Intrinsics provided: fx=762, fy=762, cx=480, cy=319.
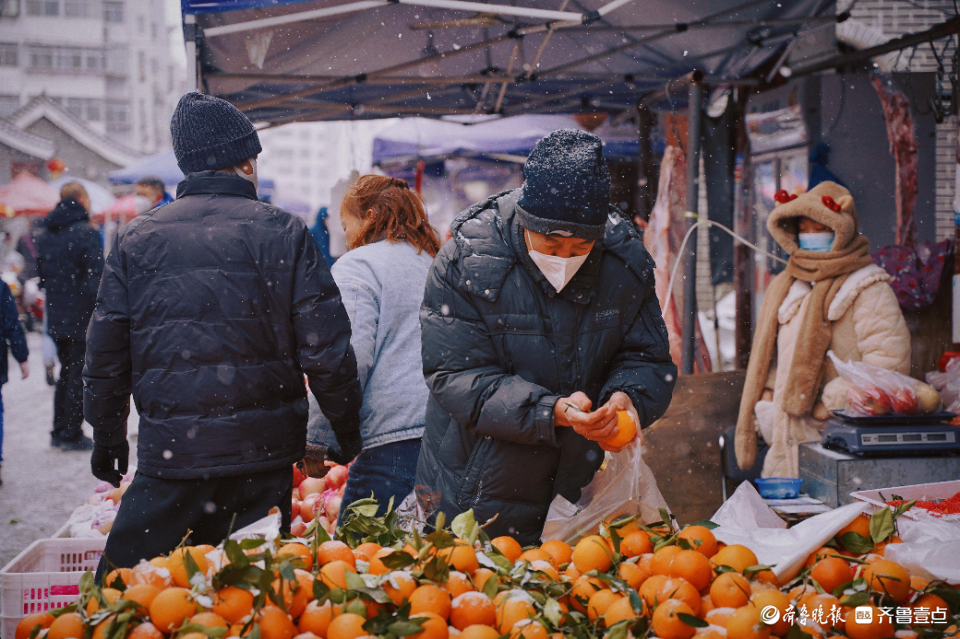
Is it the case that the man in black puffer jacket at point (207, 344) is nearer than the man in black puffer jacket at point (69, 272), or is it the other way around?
the man in black puffer jacket at point (207, 344)

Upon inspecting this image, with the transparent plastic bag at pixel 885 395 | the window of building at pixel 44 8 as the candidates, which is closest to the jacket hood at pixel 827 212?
the transparent plastic bag at pixel 885 395

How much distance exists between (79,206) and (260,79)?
2422 mm

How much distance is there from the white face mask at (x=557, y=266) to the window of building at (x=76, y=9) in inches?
1910

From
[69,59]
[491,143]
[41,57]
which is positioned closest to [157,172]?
[491,143]

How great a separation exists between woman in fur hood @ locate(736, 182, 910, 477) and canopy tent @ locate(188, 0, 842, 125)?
1.46 m

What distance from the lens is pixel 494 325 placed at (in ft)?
7.06

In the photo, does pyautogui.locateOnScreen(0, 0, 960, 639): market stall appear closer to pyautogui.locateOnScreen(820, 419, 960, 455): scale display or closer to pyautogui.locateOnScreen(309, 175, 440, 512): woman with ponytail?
pyautogui.locateOnScreen(820, 419, 960, 455): scale display

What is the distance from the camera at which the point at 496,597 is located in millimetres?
1490

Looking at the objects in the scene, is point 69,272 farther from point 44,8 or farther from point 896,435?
point 44,8

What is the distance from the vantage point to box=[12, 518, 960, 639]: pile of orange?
1360 millimetres

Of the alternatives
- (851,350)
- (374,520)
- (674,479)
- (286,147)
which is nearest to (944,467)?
(851,350)

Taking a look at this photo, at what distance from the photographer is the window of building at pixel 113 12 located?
4600cm

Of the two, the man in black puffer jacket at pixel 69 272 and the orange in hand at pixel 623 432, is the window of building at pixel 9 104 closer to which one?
the man in black puffer jacket at pixel 69 272

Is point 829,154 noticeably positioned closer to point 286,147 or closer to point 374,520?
point 374,520
